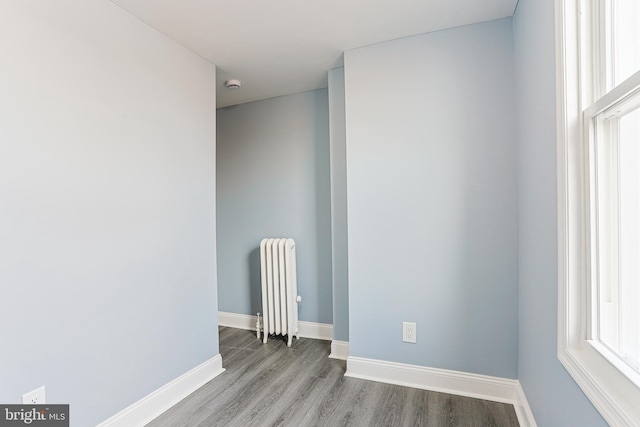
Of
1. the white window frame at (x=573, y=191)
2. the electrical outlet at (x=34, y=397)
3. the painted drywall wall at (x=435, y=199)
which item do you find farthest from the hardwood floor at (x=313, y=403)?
the white window frame at (x=573, y=191)

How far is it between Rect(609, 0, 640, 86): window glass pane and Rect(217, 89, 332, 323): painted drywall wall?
2190 mm

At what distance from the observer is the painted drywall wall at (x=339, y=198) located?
2.51 m

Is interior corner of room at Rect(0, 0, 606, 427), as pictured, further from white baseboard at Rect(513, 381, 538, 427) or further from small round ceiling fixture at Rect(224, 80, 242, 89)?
small round ceiling fixture at Rect(224, 80, 242, 89)

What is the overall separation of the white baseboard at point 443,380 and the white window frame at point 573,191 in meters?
0.92

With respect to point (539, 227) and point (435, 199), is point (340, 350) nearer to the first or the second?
point (435, 199)

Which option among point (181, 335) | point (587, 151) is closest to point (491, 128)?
point (587, 151)

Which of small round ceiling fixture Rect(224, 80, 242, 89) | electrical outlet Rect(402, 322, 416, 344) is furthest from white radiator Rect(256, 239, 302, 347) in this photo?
small round ceiling fixture Rect(224, 80, 242, 89)

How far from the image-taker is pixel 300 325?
10.1ft

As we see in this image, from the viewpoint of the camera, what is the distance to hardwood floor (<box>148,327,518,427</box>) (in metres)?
1.78

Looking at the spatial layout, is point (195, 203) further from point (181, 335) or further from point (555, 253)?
point (555, 253)

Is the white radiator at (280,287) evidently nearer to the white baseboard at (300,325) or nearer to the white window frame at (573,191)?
the white baseboard at (300,325)

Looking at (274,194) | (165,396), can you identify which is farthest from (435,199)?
(165,396)

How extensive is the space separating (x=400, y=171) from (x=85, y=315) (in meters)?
1.95

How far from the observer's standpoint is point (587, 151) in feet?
3.30
